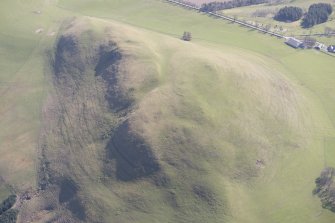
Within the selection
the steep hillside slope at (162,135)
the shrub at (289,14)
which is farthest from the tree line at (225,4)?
the steep hillside slope at (162,135)

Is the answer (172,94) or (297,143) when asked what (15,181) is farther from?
(297,143)

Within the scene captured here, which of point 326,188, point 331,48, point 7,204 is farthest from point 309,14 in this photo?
point 7,204

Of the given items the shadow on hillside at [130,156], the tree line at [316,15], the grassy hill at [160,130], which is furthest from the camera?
the tree line at [316,15]

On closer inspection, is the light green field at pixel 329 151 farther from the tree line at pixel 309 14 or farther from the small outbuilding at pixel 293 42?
the tree line at pixel 309 14

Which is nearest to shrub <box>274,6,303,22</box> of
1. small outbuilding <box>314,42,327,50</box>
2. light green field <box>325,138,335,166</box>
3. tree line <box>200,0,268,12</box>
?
tree line <box>200,0,268,12</box>

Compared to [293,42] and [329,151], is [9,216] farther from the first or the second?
[293,42]

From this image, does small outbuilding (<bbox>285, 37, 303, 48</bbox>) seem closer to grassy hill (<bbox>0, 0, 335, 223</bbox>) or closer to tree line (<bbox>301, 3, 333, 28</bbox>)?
grassy hill (<bbox>0, 0, 335, 223</bbox>)
